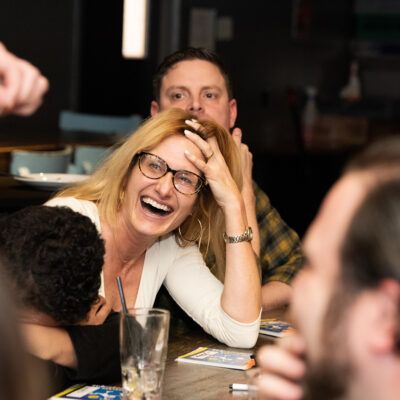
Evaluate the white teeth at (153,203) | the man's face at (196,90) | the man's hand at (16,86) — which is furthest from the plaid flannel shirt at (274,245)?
the man's hand at (16,86)

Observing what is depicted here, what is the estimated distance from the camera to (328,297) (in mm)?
777

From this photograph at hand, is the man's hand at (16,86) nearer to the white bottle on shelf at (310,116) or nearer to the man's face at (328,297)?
the man's face at (328,297)

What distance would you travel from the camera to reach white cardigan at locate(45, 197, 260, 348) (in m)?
2.08

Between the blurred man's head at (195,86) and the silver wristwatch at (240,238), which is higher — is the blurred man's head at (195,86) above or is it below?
above

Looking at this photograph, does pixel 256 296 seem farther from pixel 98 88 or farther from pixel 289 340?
pixel 98 88

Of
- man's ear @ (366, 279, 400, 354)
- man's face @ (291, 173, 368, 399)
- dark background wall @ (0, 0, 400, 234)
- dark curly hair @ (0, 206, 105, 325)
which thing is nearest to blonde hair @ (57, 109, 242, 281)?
dark curly hair @ (0, 206, 105, 325)

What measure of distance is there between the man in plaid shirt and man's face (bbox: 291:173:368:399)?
1.90 m

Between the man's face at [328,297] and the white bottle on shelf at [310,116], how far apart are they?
7233mm

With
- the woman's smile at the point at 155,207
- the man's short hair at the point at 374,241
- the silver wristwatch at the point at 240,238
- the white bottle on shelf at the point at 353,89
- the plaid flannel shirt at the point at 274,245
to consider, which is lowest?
the plaid flannel shirt at the point at 274,245

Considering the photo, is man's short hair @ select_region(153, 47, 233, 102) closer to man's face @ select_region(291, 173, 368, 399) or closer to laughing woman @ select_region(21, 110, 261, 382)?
laughing woman @ select_region(21, 110, 261, 382)

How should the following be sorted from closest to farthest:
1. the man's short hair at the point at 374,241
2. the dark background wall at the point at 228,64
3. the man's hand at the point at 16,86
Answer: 1. the man's short hair at the point at 374,241
2. the man's hand at the point at 16,86
3. the dark background wall at the point at 228,64

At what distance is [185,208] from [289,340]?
3.98 ft

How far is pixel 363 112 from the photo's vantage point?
8.12 metres

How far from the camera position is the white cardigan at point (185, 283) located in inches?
81.7
